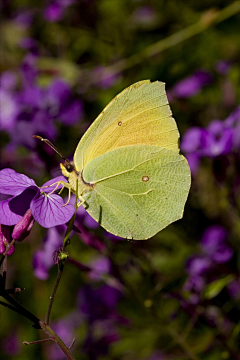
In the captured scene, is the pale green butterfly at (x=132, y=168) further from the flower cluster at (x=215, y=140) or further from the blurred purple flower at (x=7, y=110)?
the blurred purple flower at (x=7, y=110)

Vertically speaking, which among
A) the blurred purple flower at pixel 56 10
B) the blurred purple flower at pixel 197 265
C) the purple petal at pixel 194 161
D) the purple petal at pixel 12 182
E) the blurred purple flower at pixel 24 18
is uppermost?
the blurred purple flower at pixel 24 18

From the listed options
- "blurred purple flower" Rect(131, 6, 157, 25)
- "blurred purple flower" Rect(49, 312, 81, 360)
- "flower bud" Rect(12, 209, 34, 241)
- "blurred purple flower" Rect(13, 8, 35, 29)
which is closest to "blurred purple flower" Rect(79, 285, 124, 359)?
"blurred purple flower" Rect(49, 312, 81, 360)

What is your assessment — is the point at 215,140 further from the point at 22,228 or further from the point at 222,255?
the point at 22,228

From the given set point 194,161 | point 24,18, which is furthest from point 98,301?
point 24,18

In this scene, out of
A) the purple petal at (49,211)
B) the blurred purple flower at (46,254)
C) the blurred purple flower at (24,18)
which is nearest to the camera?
the purple petal at (49,211)

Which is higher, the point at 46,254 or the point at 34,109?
the point at 34,109

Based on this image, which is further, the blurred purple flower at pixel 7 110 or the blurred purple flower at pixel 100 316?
the blurred purple flower at pixel 7 110

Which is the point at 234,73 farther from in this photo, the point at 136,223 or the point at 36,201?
the point at 36,201

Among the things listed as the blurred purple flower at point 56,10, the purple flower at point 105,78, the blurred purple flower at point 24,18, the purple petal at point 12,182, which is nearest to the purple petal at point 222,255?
the purple petal at point 12,182
